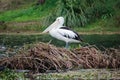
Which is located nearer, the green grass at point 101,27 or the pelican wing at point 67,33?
the pelican wing at point 67,33

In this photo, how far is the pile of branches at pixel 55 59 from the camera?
25078 millimetres

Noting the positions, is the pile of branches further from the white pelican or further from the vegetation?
the vegetation

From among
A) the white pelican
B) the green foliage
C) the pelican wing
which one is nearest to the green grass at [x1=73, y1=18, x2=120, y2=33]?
the green foliage

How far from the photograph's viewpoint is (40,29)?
63375 millimetres

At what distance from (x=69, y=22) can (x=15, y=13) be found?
570 inches

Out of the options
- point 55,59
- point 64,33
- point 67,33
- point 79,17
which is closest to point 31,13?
point 79,17

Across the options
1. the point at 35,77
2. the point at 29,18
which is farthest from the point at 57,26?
the point at 29,18

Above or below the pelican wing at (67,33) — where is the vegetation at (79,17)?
below

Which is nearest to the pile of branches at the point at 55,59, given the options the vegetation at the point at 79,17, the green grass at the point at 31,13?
the vegetation at the point at 79,17

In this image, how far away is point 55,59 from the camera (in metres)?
25.1

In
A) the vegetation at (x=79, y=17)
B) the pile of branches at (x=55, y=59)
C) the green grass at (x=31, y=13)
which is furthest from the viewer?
the green grass at (x=31, y=13)

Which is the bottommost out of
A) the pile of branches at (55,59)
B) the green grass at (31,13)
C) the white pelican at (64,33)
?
the green grass at (31,13)

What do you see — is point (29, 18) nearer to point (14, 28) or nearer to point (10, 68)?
point (14, 28)

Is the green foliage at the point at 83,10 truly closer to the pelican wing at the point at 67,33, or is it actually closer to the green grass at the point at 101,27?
the green grass at the point at 101,27
